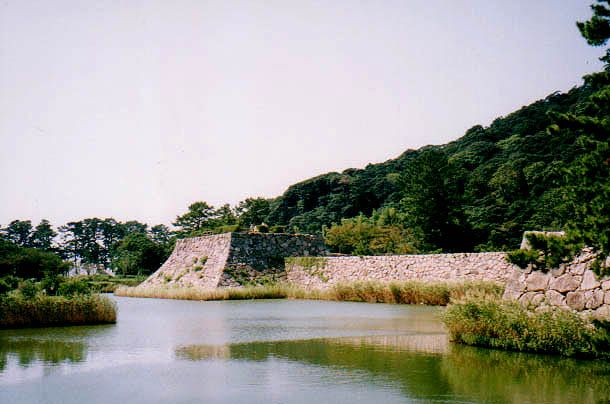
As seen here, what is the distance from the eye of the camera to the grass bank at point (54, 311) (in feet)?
53.3

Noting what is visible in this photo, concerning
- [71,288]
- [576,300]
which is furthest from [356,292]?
[576,300]

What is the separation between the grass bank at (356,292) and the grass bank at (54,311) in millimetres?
10889

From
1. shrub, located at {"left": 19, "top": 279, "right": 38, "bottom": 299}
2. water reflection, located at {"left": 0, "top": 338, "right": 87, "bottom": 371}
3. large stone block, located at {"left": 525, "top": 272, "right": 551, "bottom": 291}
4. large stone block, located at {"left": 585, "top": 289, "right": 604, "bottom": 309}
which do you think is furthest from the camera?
shrub, located at {"left": 19, "top": 279, "right": 38, "bottom": 299}

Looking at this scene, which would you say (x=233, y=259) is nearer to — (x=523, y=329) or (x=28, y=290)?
(x=28, y=290)

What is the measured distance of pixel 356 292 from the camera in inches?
1035

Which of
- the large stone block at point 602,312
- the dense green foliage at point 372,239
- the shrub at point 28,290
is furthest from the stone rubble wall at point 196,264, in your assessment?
the large stone block at point 602,312

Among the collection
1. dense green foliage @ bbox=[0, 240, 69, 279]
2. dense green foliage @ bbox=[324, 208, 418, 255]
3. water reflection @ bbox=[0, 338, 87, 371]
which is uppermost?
dense green foliage @ bbox=[324, 208, 418, 255]

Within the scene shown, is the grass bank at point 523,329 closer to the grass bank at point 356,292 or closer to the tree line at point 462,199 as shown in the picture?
the tree line at point 462,199

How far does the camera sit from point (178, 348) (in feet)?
40.2

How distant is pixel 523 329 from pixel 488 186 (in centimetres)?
3880

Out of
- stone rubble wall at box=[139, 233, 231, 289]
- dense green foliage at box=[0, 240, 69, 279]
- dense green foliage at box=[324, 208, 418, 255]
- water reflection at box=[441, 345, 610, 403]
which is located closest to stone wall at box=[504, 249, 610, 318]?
water reflection at box=[441, 345, 610, 403]

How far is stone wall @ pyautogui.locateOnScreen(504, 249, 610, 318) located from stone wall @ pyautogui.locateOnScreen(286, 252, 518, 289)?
652 centimetres

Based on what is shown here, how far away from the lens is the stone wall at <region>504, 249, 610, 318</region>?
11.3 meters

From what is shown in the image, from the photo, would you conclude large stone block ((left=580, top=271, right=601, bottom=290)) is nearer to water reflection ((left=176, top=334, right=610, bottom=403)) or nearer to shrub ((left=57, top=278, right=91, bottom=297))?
water reflection ((left=176, top=334, right=610, bottom=403))
